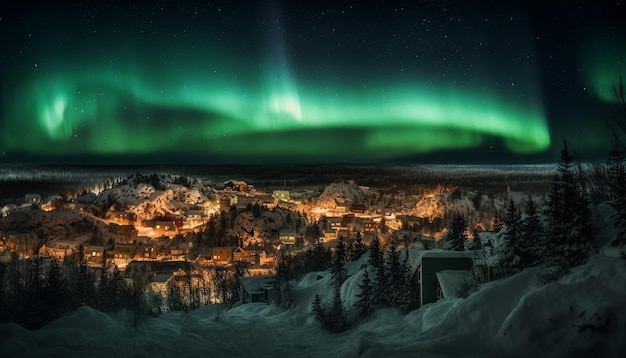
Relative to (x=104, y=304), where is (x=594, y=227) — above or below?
above

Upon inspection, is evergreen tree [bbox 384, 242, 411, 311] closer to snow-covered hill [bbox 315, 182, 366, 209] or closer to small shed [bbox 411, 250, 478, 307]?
small shed [bbox 411, 250, 478, 307]

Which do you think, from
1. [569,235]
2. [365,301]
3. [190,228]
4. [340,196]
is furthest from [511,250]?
[340,196]

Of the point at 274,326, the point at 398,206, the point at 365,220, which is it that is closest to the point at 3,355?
the point at 274,326

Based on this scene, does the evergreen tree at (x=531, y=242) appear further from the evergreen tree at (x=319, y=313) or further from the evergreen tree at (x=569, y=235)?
the evergreen tree at (x=319, y=313)

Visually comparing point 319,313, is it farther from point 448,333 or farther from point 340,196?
point 340,196

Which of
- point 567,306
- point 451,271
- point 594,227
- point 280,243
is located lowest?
point 280,243

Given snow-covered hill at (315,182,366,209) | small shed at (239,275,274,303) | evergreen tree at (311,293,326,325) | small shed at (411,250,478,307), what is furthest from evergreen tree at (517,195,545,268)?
snow-covered hill at (315,182,366,209)

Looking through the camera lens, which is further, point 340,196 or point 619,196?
point 340,196

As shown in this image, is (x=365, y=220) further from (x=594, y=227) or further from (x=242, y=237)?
(x=594, y=227)

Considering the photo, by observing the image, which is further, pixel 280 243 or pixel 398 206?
pixel 398 206
